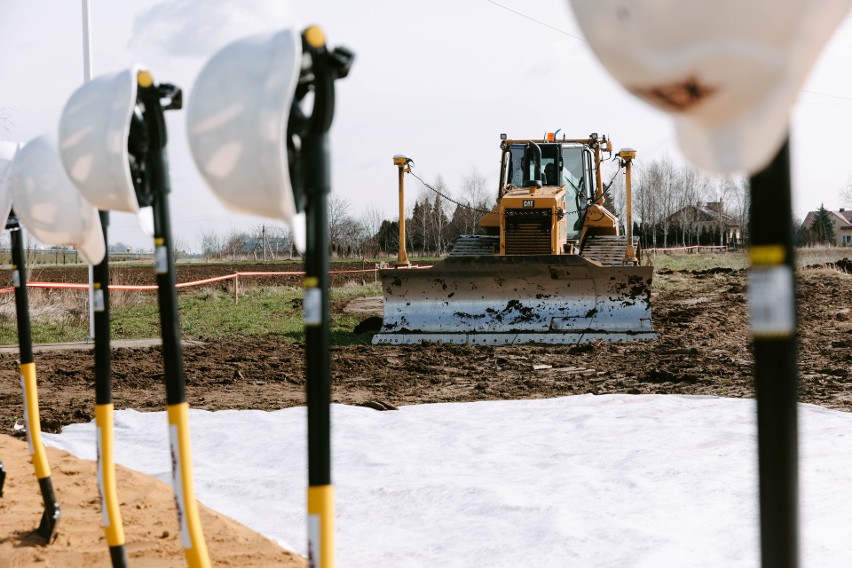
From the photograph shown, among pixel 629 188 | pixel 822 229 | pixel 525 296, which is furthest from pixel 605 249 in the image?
pixel 822 229

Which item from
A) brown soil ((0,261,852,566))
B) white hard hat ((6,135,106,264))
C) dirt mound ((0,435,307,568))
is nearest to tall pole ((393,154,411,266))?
brown soil ((0,261,852,566))

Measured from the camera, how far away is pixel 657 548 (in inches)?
109

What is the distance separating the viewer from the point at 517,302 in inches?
377

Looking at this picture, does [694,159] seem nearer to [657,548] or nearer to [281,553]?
[657,548]

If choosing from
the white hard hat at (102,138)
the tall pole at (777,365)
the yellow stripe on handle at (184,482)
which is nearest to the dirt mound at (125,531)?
the yellow stripe on handle at (184,482)

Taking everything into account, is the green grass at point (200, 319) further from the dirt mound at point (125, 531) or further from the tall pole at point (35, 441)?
the tall pole at point (35, 441)

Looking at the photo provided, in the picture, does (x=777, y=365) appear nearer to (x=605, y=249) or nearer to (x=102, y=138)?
(x=102, y=138)

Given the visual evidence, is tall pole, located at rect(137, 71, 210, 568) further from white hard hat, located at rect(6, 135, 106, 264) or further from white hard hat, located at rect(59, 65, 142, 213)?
white hard hat, located at rect(6, 135, 106, 264)

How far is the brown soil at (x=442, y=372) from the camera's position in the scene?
6.23 metres

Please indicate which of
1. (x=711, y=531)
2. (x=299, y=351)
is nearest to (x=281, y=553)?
(x=711, y=531)

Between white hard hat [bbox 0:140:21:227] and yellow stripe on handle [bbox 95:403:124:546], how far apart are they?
106cm

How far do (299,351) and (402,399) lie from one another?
3463 mm

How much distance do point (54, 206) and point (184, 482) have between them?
97cm

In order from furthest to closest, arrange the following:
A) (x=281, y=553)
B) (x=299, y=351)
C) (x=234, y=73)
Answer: (x=299, y=351) < (x=281, y=553) < (x=234, y=73)
